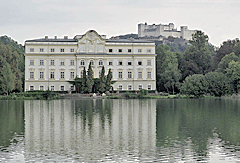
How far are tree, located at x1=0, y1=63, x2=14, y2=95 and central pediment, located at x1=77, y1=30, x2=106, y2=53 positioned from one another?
17.3 meters

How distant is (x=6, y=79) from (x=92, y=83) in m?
14.9

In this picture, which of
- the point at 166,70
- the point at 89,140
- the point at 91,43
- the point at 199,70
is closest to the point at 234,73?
the point at 199,70

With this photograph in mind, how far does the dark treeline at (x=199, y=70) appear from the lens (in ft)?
207

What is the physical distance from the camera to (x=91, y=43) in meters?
77.1

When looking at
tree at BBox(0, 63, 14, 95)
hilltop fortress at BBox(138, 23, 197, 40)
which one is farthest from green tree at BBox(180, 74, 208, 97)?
hilltop fortress at BBox(138, 23, 197, 40)

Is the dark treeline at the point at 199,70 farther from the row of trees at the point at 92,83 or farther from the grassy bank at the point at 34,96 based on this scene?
the grassy bank at the point at 34,96

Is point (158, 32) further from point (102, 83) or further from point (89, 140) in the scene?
point (89, 140)

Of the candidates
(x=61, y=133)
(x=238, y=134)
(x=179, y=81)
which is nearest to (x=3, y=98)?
(x=179, y=81)

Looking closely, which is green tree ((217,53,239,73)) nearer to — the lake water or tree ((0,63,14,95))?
tree ((0,63,14,95))

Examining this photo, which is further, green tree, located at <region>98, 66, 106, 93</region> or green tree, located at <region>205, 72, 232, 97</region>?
green tree, located at <region>98, 66, 106, 93</region>

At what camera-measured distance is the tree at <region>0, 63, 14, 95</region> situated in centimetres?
6241

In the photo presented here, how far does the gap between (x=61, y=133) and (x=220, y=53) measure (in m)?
67.3

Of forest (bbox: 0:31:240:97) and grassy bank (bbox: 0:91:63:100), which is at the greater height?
forest (bbox: 0:31:240:97)

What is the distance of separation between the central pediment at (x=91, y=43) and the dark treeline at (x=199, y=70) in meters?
12.4
